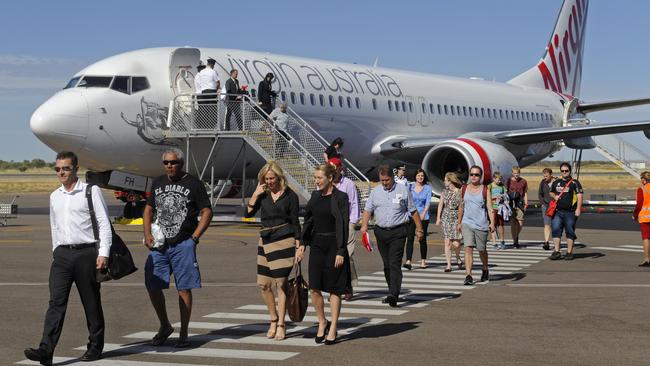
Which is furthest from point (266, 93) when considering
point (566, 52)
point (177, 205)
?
point (566, 52)

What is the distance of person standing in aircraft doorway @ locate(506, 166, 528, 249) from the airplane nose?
9.04 m

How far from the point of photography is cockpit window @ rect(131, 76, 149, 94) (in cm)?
2202

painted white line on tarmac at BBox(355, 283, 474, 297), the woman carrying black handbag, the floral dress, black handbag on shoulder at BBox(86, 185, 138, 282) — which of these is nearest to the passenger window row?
the floral dress

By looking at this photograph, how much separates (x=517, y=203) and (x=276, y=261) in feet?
39.0

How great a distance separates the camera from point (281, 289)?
915 centimetres

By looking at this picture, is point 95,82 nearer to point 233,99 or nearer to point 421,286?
point 233,99

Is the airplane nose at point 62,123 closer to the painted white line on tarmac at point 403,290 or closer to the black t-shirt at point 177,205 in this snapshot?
the painted white line on tarmac at point 403,290

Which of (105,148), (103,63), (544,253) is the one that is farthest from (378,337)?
(103,63)

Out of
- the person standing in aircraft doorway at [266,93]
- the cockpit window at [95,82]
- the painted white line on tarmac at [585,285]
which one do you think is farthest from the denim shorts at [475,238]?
the cockpit window at [95,82]

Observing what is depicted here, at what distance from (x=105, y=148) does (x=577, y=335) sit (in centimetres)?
1423

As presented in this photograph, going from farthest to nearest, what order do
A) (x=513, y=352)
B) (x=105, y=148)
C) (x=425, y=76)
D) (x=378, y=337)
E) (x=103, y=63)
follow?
(x=425, y=76) < (x=103, y=63) < (x=105, y=148) < (x=378, y=337) < (x=513, y=352)

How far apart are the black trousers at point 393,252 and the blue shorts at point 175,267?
3.08 m

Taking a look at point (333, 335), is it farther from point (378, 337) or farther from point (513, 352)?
point (513, 352)

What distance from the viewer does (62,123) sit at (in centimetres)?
2064
